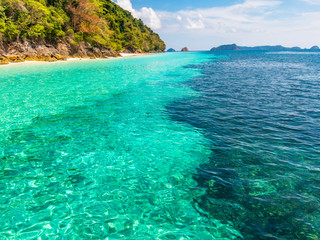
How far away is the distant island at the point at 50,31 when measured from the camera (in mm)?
48969

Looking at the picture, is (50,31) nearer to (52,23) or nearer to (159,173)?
(52,23)

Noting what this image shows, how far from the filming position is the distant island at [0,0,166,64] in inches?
1928

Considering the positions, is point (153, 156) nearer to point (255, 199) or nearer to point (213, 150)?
point (213, 150)

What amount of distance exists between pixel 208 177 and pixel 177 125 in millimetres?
6159

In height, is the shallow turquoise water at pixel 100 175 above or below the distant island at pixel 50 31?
below

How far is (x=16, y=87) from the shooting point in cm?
2488

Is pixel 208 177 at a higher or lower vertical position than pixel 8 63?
lower

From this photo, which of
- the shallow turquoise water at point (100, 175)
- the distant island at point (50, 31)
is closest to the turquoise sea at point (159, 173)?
the shallow turquoise water at point (100, 175)

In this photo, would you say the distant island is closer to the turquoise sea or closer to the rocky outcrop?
the rocky outcrop

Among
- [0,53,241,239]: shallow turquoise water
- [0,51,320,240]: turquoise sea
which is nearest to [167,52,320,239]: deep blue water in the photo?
[0,51,320,240]: turquoise sea

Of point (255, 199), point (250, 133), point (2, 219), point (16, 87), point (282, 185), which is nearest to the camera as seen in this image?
point (2, 219)

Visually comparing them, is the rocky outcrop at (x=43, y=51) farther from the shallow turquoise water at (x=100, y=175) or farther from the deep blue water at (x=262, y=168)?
the deep blue water at (x=262, y=168)

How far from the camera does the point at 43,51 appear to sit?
58.7 meters

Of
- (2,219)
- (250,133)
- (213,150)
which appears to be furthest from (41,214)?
(250,133)
